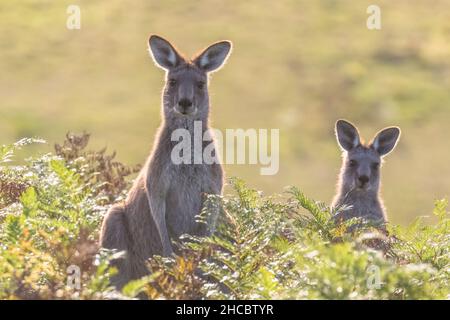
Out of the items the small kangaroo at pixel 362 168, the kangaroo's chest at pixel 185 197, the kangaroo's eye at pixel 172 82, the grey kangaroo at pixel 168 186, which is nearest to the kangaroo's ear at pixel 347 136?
the small kangaroo at pixel 362 168

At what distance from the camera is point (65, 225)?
305 inches

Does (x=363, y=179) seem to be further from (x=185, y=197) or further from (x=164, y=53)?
(x=185, y=197)

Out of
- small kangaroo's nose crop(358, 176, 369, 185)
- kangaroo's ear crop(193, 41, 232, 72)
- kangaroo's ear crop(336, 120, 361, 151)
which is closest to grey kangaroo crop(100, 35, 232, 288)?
kangaroo's ear crop(193, 41, 232, 72)

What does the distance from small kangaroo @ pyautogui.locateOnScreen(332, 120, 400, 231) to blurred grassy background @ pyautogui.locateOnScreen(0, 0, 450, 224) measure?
3913cm

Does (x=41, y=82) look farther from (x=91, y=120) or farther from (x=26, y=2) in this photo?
(x=26, y=2)

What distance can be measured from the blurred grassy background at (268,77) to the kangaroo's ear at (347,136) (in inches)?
1536

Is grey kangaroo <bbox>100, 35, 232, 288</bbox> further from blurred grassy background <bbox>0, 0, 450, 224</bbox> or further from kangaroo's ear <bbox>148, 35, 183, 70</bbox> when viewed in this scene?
blurred grassy background <bbox>0, 0, 450, 224</bbox>

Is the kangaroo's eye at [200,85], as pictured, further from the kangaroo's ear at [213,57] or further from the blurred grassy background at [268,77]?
the blurred grassy background at [268,77]

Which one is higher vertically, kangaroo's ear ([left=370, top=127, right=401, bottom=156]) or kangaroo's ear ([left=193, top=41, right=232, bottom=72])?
kangaroo's ear ([left=193, top=41, right=232, bottom=72])

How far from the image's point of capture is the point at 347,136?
587 inches

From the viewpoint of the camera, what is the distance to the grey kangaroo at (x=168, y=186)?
9883mm

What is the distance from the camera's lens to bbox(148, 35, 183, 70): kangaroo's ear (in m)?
11.2

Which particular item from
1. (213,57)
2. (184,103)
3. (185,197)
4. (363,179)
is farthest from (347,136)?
(185,197)
